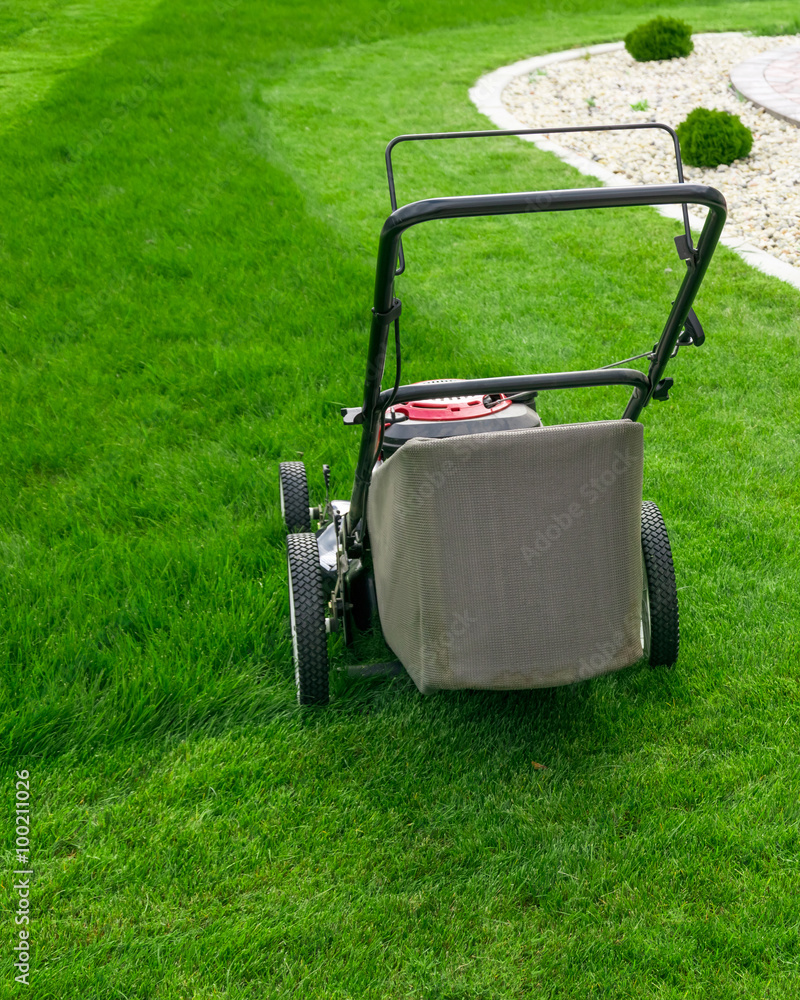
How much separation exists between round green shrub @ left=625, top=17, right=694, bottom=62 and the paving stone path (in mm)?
956

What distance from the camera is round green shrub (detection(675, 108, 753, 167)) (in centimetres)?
720

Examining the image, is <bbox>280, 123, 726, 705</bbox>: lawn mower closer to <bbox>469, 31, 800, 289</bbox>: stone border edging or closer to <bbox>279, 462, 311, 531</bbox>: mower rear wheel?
<bbox>279, 462, 311, 531</bbox>: mower rear wheel

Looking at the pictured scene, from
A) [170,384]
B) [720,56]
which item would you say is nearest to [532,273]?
[170,384]

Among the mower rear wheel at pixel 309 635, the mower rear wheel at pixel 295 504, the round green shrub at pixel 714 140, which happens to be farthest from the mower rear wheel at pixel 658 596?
the round green shrub at pixel 714 140

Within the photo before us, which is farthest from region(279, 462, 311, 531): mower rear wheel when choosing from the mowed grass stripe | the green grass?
the mowed grass stripe

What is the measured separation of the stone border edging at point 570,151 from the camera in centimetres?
552

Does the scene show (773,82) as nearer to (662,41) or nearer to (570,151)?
(662,41)

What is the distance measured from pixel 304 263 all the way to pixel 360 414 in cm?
386

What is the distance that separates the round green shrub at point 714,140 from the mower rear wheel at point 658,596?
5.70m

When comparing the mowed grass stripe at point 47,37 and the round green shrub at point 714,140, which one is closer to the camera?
the round green shrub at point 714,140

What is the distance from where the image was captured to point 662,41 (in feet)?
36.7

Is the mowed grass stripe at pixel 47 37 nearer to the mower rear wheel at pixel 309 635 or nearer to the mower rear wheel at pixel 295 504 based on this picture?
the mower rear wheel at pixel 295 504

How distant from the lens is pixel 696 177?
721cm

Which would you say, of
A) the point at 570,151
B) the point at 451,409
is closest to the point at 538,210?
the point at 451,409
